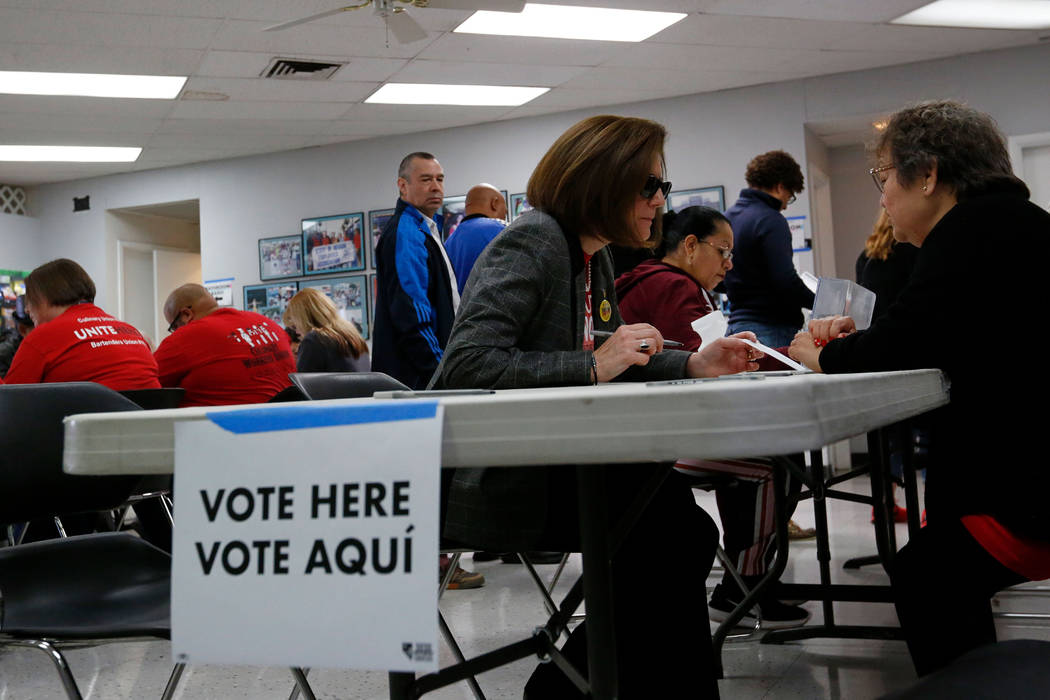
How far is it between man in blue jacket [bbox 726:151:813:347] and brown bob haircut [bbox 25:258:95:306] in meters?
2.54

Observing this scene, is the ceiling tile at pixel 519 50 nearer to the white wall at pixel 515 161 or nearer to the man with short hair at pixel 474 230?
the white wall at pixel 515 161

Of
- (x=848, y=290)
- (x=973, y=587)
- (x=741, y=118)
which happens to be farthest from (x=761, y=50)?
(x=973, y=587)

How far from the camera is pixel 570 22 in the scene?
5188 mm

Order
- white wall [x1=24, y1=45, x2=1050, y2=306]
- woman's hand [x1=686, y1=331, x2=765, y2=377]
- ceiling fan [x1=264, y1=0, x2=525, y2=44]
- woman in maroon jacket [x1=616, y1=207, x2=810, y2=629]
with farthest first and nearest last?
white wall [x1=24, y1=45, x2=1050, y2=306] < ceiling fan [x1=264, y1=0, x2=525, y2=44] < woman in maroon jacket [x1=616, y1=207, x2=810, y2=629] < woman's hand [x1=686, y1=331, x2=765, y2=377]

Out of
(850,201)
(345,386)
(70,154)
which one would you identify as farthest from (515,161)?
(345,386)

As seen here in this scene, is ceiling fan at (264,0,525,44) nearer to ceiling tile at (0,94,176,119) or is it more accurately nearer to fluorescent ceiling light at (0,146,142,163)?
ceiling tile at (0,94,176,119)

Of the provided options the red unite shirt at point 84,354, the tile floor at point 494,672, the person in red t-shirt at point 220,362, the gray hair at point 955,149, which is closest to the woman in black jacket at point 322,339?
the person in red t-shirt at point 220,362

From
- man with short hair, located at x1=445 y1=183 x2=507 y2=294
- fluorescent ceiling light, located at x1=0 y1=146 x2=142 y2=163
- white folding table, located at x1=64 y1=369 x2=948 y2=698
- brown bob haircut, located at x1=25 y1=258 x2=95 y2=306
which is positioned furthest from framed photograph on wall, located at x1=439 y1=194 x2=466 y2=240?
white folding table, located at x1=64 y1=369 x2=948 y2=698

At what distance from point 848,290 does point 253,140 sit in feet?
21.5

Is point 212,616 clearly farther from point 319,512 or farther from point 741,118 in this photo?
point 741,118

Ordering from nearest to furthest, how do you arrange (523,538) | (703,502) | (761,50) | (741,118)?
(523,538) → (703,502) → (761,50) → (741,118)

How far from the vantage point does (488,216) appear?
4.08 metres

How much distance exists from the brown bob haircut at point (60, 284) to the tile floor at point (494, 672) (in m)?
1.34

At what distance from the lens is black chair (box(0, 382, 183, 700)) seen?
1.34 m
